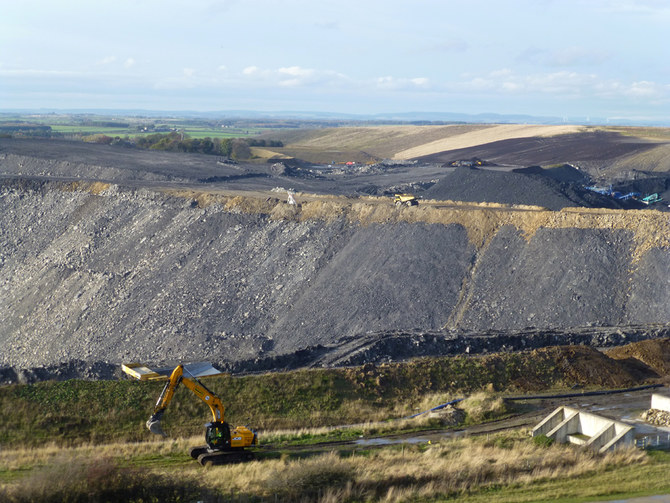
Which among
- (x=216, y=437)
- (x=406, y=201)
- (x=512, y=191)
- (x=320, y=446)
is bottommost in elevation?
(x=320, y=446)

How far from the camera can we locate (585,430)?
22109 millimetres

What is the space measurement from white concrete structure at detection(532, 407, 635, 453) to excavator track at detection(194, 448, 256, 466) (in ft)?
28.2

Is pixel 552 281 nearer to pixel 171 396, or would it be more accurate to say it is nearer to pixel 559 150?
pixel 171 396

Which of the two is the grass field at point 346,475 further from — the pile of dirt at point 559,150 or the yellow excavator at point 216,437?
the pile of dirt at point 559,150

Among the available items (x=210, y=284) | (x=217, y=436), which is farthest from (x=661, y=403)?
(x=210, y=284)

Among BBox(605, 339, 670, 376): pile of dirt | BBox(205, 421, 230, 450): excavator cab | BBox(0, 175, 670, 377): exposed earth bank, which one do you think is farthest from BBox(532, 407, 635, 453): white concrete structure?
BBox(205, 421, 230, 450): excavator cab

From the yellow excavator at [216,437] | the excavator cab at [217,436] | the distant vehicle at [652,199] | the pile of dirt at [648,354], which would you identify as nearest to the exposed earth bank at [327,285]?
the pile of dirt at [648,354]

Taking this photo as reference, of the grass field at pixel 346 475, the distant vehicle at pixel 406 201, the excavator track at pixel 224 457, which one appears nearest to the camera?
the grass field at pixel 346 475

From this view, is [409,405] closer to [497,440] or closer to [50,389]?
[497,440]

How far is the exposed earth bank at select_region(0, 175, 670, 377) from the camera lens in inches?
1304

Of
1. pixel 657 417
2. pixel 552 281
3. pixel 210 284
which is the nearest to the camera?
pixel 657 417

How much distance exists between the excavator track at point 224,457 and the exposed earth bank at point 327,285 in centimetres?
961

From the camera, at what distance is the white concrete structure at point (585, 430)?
805 inches

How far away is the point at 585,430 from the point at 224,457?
1076 cm
